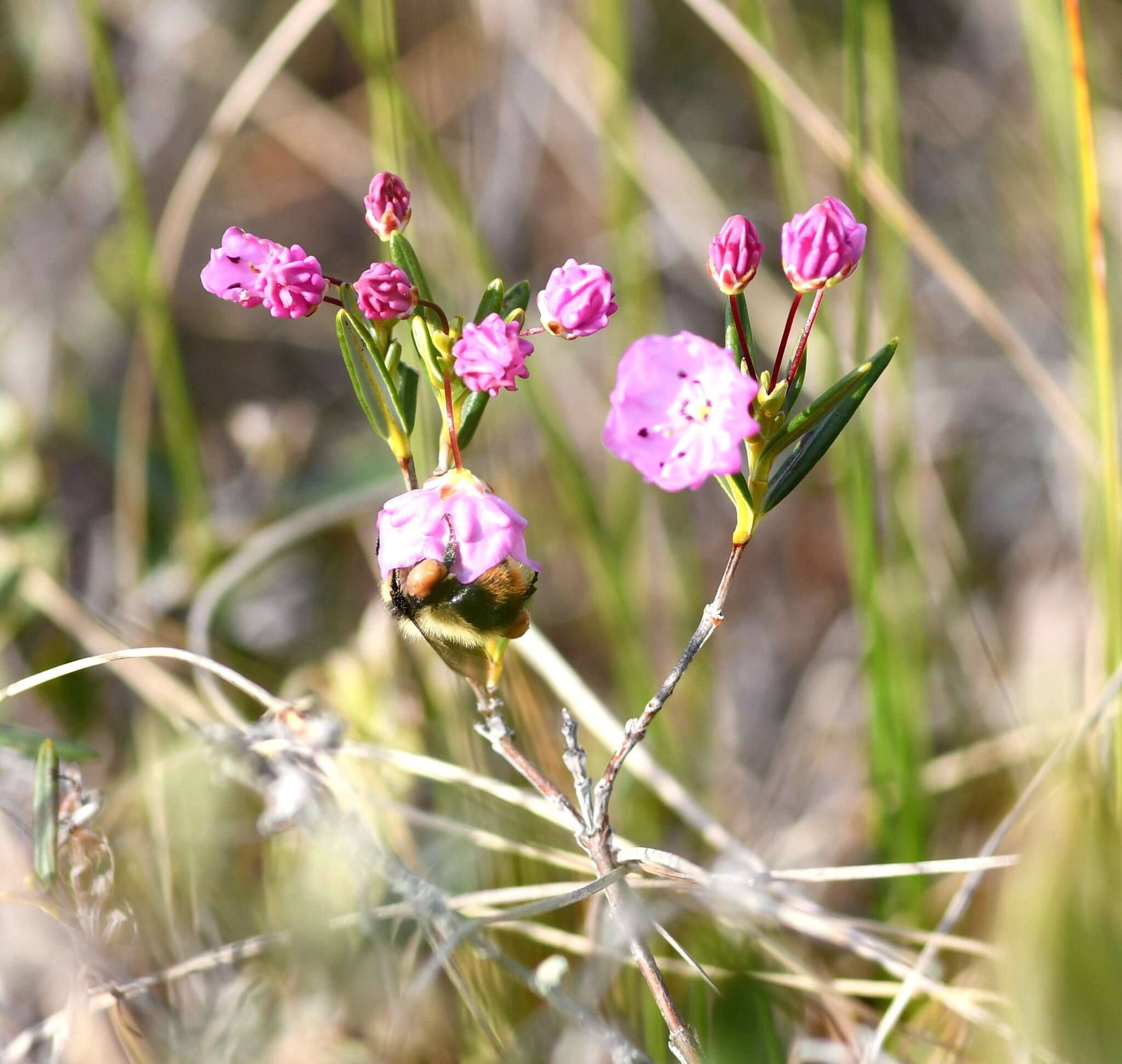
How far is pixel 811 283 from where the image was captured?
3.01 feet

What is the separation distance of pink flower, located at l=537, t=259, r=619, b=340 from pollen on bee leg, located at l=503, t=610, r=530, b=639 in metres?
0.25

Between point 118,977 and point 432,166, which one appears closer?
point 118,977

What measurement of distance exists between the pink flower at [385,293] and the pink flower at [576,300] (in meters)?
0.12

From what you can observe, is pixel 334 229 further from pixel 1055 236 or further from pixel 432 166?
pixel 1055 236

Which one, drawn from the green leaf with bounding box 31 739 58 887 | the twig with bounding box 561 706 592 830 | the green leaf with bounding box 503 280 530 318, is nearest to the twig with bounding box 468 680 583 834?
the twig with bounding box 561 706 592 830

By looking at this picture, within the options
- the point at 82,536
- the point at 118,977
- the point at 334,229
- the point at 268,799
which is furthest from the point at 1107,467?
the point at 334,229

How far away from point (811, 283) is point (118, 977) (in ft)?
3.61

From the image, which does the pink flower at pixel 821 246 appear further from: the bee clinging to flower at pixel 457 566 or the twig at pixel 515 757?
the twig at pixel 515 757

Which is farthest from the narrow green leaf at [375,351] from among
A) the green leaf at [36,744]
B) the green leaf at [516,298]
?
the green leaf at [36,744]

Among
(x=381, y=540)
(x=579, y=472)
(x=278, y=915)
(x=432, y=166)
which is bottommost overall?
(x=278, y=915)

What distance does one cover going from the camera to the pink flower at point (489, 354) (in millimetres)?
888

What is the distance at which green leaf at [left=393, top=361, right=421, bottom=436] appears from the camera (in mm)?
1001

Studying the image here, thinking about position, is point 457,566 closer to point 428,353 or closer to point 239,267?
point 428,353

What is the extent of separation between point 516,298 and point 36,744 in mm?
833
